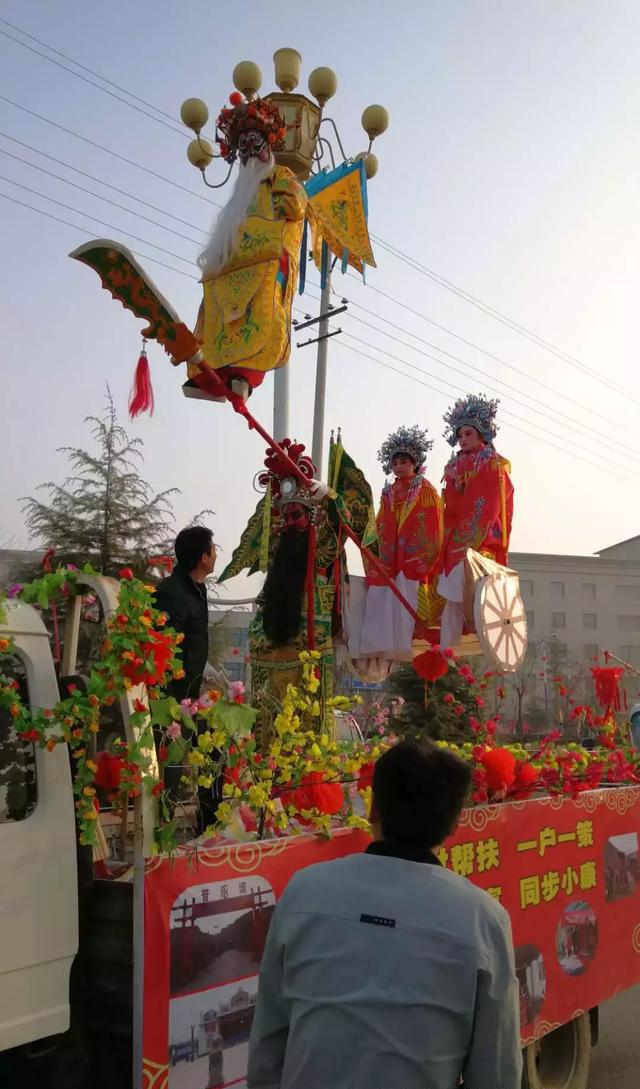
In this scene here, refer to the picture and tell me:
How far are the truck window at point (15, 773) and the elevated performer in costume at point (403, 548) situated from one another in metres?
3.41

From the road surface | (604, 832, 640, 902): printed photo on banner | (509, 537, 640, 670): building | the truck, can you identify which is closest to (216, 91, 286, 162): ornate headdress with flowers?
the truck

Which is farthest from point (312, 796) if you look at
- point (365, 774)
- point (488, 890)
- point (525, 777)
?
point (525, 777)

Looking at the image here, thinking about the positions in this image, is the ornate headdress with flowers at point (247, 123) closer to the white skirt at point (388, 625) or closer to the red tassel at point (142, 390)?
the red tassel at point (142, 390)

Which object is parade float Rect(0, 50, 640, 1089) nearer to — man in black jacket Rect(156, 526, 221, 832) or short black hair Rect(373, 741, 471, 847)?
man in black jacket Rect(156, 526, 221, 832)

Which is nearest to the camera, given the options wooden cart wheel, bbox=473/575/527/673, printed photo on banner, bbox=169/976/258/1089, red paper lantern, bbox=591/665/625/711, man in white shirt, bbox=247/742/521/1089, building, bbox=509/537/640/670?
man in white shirt, bbox=247/742/521/1089

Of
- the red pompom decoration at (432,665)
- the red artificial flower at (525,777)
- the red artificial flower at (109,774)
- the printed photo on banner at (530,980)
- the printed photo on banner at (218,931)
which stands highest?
the red pompom decoration at (432,665)

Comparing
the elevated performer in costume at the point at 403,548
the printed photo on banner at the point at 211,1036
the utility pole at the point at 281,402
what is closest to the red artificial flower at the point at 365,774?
the printed photo on banner at the point at 211,1036

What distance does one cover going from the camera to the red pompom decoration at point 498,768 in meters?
3.31

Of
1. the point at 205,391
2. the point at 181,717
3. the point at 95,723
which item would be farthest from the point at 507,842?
the point at 205,391

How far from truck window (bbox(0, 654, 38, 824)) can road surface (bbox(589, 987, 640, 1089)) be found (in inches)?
129

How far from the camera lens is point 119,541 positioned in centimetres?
972

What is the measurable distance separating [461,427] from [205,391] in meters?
2.03

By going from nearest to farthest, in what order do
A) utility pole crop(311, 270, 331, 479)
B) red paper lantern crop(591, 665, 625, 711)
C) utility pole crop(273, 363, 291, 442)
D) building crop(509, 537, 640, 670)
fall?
red paper lantern crop(591, 665, 625, 711) < utility pole crop(273, 363, 291, 442) < utility pole crop(311, 270, 331, 479) < building crop(509, 537, 640, 670)

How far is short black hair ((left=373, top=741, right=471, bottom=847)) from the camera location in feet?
5.08
